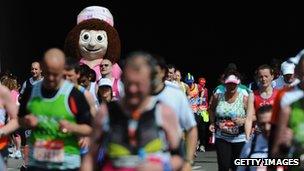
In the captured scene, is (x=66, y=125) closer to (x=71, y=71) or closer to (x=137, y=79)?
(x=71, y=71)

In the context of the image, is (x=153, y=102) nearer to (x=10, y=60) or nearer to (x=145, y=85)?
(x=145, y=85)

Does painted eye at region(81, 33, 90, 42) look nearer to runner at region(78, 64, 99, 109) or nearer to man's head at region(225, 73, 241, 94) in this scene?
runner at region(78, 64, 99, 109)

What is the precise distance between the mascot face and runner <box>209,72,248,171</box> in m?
2.57

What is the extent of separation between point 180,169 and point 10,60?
1671 centimetres

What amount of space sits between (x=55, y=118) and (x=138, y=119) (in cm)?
161

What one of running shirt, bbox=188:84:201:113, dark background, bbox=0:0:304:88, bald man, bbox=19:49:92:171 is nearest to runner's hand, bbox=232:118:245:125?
bald man, bbox=19:49:92:171

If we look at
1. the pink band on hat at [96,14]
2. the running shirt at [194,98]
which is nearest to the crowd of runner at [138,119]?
the pink band on hat at [96,14]

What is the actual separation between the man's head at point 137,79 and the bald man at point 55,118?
148 cm

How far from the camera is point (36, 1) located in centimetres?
2320

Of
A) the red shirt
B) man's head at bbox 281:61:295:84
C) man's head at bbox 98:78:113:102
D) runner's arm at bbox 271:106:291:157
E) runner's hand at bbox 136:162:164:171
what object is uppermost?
man's head at bbox 281:61:295:84

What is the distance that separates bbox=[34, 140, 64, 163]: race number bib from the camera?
290 inches

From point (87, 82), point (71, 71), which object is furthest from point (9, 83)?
point (71, 71)

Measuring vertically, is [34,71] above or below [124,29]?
below

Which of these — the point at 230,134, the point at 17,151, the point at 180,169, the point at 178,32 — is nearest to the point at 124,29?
the point at 178,32
